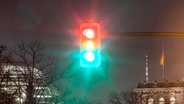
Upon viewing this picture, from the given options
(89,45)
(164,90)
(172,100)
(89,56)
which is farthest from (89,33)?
(164,90)

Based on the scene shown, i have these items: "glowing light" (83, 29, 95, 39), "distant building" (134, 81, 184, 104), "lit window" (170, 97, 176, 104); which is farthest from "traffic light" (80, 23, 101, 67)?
"lit window" (170, 97, 176, 104)

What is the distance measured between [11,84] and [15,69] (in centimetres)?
160

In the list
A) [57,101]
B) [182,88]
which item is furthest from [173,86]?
[57,101]

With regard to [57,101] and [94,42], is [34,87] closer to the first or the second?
[57,101]

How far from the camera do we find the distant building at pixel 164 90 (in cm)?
14662

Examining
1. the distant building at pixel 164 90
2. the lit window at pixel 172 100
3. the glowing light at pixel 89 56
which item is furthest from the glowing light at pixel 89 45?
the lit window at pixel 172 100

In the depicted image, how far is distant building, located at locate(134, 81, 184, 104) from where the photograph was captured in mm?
146625

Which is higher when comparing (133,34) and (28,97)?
(133,34)

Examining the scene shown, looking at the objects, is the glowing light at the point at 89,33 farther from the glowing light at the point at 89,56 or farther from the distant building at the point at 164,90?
the distant building at the point at 164,90

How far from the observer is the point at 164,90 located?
159000mm

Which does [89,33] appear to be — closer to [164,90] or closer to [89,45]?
[89,45]

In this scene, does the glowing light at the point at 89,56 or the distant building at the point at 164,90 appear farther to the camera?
the distant building at the point at 164,90

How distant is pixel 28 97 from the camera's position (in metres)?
54.9

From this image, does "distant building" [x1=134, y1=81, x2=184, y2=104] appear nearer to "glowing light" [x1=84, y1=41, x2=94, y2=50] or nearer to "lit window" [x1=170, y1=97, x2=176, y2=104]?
"lit window" [x1=170, y1=97, x2=176, y2=104]
